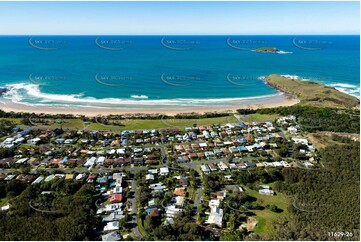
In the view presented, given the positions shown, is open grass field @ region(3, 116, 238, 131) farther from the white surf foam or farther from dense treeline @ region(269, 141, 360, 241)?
dense treeline @ region(269, 141, 360, 241)

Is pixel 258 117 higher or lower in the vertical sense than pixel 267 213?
higher

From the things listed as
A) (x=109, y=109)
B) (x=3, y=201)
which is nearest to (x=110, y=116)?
(x=109, y=109)

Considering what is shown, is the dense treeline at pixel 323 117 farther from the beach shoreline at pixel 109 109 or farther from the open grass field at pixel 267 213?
the open grass field at pixel 267 213

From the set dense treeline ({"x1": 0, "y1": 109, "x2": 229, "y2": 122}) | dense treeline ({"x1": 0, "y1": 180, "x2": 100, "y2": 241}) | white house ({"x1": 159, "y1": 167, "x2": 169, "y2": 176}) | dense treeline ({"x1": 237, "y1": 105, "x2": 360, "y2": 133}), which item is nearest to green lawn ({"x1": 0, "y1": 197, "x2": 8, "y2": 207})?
dense treeline ({"x1": 0, "y1": 180, "x2": 100, "y2": 241})

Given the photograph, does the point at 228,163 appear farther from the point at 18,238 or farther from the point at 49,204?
the point at 18,238

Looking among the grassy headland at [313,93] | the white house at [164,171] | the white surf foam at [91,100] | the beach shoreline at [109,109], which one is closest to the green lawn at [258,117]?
the beach shoreline at [109,109]

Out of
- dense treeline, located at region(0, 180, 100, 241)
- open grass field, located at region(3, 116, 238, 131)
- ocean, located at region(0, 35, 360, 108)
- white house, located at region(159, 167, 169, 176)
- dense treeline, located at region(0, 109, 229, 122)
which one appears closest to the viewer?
dense treeline, located at region(0, 180, 100, 241)

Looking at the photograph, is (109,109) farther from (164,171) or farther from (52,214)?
(52,214)
